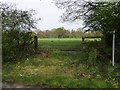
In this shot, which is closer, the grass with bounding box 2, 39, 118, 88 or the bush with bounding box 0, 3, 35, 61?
the grass with bounding box 2, 39, 118, 88

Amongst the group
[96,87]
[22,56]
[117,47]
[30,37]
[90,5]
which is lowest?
[96,87]

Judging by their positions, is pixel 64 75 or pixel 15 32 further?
pixel 15 32

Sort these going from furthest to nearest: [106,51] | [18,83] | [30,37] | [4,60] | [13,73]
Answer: [30,37] < [106,51] < [4,60] < [13,73] < [18,83]

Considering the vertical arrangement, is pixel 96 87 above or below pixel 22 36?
below

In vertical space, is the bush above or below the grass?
Result: above

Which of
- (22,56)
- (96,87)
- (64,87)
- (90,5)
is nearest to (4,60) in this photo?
(22,56)

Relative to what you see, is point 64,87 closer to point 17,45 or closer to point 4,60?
point 4,60

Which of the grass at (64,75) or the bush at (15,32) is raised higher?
the bush at (15,32)

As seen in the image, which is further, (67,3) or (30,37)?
(67,3)

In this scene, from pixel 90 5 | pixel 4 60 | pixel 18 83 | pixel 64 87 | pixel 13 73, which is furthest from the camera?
pixel 90 5

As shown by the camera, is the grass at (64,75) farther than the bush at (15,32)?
No

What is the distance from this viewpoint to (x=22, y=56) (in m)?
6.88

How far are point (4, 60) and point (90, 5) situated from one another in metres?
8.48

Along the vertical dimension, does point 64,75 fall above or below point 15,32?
below
